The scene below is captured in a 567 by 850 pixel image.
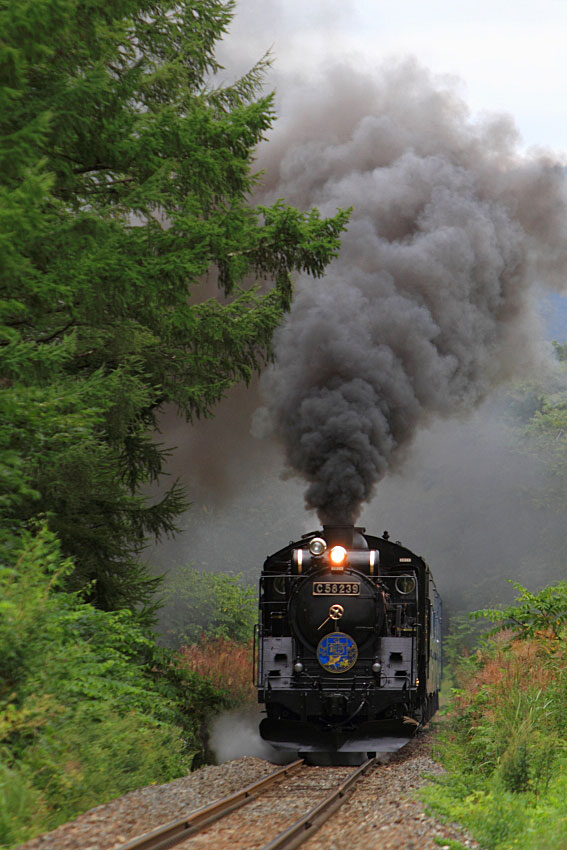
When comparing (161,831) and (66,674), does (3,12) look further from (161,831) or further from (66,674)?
(161,831)

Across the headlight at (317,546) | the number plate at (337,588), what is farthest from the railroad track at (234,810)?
the headlight at (317,546)

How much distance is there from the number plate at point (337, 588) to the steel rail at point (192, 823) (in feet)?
8.96

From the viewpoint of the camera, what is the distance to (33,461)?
28.9 feet

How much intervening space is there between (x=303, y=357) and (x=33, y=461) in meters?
6.13

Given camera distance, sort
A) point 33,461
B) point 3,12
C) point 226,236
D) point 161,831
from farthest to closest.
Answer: point 226,236 → point 33,461 → point 3,12 → point 161,831

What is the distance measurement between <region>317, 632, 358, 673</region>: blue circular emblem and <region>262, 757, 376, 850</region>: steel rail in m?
2.01

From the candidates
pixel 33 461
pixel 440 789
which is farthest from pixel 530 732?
pixel 33 461

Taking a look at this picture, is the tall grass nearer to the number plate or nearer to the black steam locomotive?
the black steam locomotive

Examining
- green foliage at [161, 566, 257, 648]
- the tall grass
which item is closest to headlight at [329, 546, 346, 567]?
the tall grass

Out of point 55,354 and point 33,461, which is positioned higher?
point 55,354

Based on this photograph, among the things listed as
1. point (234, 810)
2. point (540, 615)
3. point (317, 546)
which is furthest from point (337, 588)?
point (234, 810)

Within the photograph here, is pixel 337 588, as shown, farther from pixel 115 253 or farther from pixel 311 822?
pixel 115 253

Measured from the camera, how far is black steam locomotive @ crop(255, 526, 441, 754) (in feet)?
37.3

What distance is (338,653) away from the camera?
455 inches
